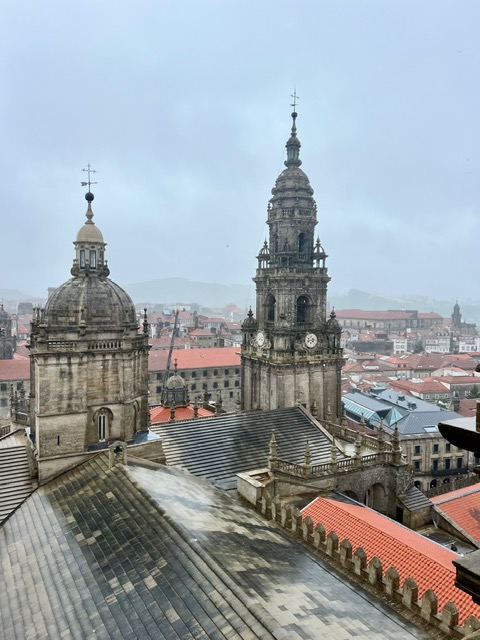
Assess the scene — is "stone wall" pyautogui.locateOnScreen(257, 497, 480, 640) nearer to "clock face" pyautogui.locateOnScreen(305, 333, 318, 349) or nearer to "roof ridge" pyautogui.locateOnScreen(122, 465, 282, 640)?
"roof ridge" pyautogui.locateOnScreen(122, 465, 282, 640)

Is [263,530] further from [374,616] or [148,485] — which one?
[374,616]

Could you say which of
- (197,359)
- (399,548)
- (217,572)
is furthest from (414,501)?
(197,359)

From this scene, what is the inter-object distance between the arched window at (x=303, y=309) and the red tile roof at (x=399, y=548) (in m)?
23.0

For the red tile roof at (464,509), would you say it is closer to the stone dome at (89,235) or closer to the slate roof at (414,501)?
the slate roof at (414,501)

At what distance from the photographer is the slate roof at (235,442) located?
33156mm

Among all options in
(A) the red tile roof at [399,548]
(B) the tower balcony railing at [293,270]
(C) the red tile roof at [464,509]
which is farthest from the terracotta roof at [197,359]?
(A) the red tile roof at [399,548]

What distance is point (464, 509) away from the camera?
37219 millimetres

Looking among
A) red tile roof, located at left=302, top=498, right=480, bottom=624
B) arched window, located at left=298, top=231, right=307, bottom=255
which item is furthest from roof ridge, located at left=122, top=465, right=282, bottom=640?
arched window, located at left=298, top=231, right=307, bottom=255

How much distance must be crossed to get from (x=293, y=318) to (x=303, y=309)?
2.87 metres

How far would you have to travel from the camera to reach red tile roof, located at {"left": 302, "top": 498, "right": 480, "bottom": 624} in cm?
2086

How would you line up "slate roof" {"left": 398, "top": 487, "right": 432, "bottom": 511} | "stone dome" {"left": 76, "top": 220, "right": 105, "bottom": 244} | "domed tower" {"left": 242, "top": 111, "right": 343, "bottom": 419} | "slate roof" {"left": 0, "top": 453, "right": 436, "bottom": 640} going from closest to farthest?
"slate roof" {"left": 0, "top": 453, "right": 436, "bottom": 640} < "stone dome" {"left": 76, "top": 220, "right": 105, "bottom": 244} < "slate roof" {"left": 398, "top": 487, "right": 432, "bottom": 511} < "domed tower" {"left": 242, "top": 111, "right": 343, "bottom": 419}

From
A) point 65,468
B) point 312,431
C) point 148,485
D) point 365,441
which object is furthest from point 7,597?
point 365,441

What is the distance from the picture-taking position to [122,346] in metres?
29.8

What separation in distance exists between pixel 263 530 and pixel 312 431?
18.3 meters
